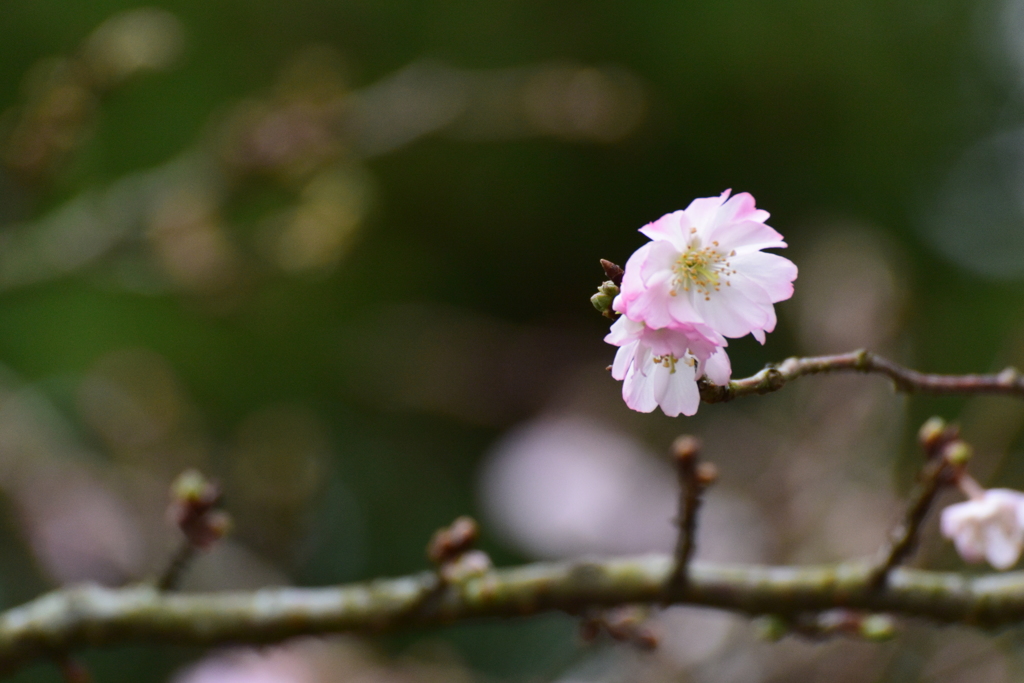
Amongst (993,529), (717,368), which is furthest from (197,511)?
(993,529)

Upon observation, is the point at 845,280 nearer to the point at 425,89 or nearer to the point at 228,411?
the point at 425,89

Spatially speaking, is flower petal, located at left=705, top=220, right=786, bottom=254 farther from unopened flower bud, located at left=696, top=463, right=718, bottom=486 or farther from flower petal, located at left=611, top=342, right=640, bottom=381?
unopened flower bud, located at left=696, top=463, right=718, bottom=486

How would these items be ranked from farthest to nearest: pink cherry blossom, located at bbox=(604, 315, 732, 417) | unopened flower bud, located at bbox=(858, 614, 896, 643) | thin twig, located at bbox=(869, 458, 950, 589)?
unopened flower bud, located at bbox=(858, 614, 896, 643), thin twig, located at bbox=(869, 458, 950, 589), pink cherry blossom, located at bbox=(604, 315, 732, 417)

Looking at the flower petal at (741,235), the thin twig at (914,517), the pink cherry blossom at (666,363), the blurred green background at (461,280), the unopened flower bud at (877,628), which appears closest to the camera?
the pink cherry blossom at (666,363)

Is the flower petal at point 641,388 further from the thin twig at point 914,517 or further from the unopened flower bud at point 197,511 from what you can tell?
the unopened flower bud at point 197,511

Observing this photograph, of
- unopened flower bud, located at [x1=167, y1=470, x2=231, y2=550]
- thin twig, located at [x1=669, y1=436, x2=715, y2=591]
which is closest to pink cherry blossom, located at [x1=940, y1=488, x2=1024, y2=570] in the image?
thin twig, located at [x1=669, y1=436, x2=715, y2=591]

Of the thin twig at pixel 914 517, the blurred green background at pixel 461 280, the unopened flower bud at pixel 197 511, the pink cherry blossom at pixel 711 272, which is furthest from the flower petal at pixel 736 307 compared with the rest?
the blurred green background at pixel 461 280
